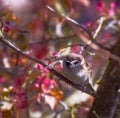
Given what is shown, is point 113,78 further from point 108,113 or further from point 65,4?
point 65,4

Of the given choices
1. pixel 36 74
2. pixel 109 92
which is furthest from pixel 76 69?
pixel 109 92

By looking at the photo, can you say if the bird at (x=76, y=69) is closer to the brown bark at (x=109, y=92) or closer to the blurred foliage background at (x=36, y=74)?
the blurred foliage background at (x=36, y=74)

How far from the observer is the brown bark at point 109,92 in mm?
1319

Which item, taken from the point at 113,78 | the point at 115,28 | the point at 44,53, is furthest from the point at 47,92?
the point at 113,78

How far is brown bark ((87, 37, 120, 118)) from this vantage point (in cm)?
132

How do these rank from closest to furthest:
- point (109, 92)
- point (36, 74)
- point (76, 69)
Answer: point (109, 92)
point (36, 74)
point (76, 69)

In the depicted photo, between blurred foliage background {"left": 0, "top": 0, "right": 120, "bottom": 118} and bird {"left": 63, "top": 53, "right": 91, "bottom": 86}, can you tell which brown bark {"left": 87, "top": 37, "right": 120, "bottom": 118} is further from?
bird {"left": 63, "top": 53, "right": 91, "bottom": 86}

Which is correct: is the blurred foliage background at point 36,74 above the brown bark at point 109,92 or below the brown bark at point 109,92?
above

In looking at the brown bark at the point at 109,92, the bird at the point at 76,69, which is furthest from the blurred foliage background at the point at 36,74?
the brown bark at the point at 109,92

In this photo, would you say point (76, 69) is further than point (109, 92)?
Yes

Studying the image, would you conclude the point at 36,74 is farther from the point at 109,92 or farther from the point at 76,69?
the point at 109,92

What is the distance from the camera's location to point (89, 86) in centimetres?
199

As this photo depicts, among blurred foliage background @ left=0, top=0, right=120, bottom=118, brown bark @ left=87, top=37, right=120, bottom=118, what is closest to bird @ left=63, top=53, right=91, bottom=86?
blurred foliage background @ left=0, top=0, right=120, bottom=118

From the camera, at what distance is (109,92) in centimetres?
134
